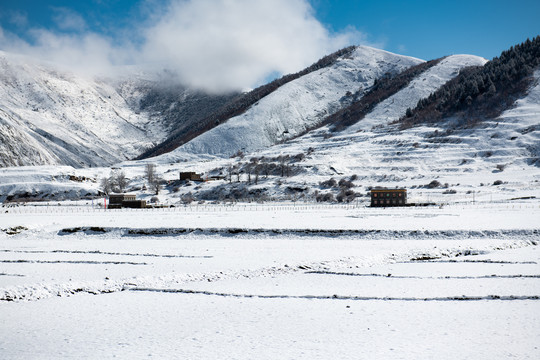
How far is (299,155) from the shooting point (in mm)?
113750

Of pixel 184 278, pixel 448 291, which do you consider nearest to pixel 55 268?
pixel 184 278

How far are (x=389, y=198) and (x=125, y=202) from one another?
42.3m

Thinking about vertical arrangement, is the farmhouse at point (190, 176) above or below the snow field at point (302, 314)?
above

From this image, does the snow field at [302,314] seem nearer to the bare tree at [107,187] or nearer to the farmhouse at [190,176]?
the farmhouse at [190,176]

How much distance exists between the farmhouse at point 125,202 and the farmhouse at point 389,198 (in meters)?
36.5

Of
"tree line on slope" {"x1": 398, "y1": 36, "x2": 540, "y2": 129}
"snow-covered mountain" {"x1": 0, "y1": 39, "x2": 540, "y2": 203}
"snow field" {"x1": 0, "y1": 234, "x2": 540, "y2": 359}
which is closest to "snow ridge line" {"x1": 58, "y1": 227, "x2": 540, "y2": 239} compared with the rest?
"snow field" {"x1": 0, "y1": 234, "x2": 540, "y2": 359}

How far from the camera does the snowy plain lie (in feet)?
36.1

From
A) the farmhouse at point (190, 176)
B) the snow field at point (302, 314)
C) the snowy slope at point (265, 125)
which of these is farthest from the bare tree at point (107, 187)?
the snow field at point (302, 314)

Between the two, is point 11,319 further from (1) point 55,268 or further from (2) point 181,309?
(1) point 55,268

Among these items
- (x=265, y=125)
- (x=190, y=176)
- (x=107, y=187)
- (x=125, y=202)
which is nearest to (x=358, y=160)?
(x=190, y=176)

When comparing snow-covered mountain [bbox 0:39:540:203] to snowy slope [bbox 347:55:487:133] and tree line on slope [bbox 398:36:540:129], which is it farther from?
tree line on slope [bbox 398:36:540:129]

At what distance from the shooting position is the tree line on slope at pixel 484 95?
125000mm

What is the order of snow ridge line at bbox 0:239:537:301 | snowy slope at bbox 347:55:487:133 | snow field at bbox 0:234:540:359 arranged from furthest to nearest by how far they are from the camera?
snowy slope at bbox 347:55:487:133
snow ridge line at bbox 0:239:537:301
snow field at bbox 0:234:540:359

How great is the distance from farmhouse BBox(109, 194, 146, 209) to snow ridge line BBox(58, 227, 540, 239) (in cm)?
3204
